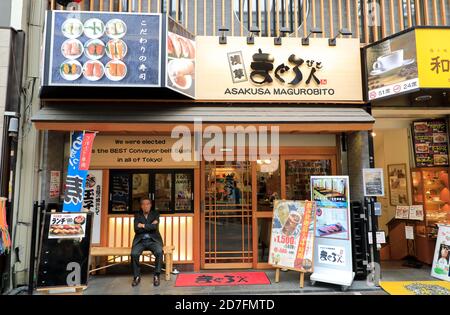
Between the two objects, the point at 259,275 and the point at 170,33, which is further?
the point at 259,275

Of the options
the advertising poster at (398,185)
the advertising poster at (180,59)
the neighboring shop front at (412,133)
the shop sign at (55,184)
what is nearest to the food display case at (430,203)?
the neighboring shop front at (412,133)

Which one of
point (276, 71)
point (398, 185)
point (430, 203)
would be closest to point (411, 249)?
point (430, 203)

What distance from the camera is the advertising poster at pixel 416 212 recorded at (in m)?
7.52

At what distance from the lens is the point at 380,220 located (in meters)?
8.78

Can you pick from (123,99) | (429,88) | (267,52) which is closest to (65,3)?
(123,99)

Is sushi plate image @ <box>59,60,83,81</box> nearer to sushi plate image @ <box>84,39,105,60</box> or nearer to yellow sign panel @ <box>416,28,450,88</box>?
sushi plate image @ <box>84,39,105,60</box>

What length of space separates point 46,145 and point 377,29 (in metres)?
7.55

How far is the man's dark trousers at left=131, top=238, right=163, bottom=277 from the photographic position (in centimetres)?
596

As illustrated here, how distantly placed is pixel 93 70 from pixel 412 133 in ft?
24.3

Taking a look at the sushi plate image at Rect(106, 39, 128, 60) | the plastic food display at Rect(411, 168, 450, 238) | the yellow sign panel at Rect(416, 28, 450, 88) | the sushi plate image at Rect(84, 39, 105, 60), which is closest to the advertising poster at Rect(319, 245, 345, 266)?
the plastic food display at Rect(411, 168, 450, 238)

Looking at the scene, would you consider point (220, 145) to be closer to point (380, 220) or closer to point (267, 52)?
point (267, 52)
